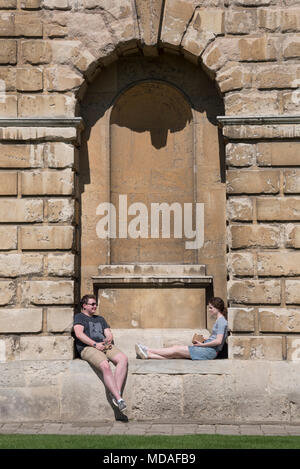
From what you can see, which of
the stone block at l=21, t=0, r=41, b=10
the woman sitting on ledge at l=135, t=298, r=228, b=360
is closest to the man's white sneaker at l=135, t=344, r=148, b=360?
the woman sitting on ledge at l=135, t=298, r=228, b=360

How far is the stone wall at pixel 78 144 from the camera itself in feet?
34.7

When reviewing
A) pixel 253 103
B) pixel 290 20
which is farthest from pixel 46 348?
pixel 290 20

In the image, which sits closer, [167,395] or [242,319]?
[167,395]

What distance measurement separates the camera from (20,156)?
35.5ft

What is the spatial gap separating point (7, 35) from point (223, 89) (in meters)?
3.18

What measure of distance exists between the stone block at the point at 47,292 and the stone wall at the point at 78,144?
14 mm

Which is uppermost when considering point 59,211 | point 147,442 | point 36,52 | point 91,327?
point 36,52

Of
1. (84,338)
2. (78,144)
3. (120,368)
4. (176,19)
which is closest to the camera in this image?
(120,368)

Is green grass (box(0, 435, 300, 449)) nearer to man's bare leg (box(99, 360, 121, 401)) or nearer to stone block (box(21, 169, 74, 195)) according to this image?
man's bare leg (box(99, 360, 121, 401))

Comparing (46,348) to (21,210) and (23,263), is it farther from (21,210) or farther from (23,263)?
(21,210)

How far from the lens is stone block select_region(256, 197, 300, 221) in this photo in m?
10.6

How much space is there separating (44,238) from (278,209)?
129 inches
